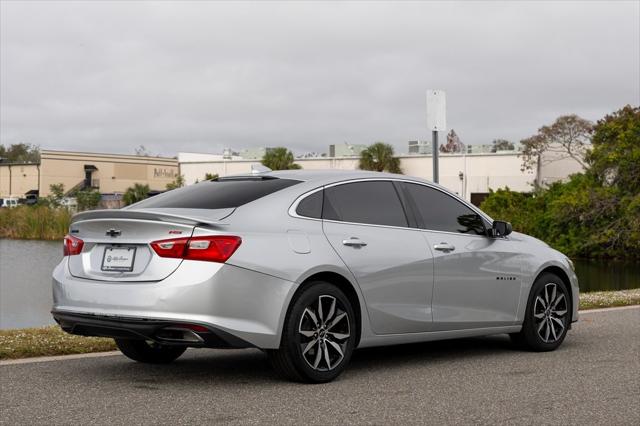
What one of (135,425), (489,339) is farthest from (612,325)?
(135,425)

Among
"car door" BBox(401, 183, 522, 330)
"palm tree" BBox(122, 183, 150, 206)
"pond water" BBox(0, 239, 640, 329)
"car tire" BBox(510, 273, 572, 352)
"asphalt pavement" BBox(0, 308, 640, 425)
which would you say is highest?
"palm tree" BBox(122, 183, 150, 206)

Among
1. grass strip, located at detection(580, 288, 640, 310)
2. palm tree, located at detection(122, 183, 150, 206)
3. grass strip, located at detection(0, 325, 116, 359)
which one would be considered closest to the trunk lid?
grass strip, located at detection(0, 325, 116, 359)

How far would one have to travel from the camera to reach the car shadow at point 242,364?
7.23 metres

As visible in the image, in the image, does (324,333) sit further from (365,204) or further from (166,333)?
(365,204)

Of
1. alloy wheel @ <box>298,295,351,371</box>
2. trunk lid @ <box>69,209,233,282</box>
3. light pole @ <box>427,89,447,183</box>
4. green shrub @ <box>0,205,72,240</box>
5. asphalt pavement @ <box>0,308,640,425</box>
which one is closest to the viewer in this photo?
asphalt pavement @ <box>0,308,640,425</box>

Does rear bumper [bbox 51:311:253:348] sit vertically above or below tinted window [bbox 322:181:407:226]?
below

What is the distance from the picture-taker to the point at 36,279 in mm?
31656

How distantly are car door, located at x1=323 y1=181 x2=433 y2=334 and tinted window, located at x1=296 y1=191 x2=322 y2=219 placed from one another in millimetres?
63

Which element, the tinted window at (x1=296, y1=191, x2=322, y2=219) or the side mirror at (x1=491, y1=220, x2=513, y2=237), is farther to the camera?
the side mirror at (x1=491, y1=220, x2=513, y2=237)

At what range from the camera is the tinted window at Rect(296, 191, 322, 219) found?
7281mm

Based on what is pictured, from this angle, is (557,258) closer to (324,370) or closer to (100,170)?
(324,370)

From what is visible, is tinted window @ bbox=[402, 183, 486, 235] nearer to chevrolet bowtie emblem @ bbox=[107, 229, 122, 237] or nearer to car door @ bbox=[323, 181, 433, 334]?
car door @ bbox=[323, 181, 433, 334]

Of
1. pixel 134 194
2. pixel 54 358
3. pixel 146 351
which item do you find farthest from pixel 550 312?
pixel 134 194

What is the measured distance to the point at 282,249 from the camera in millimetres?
6871
